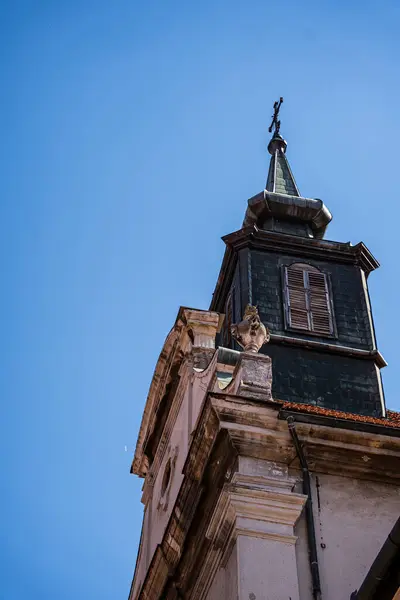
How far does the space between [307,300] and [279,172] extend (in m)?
5.98

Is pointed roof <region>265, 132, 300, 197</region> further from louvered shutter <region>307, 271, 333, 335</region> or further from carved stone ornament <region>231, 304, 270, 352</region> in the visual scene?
carved stone ornament <region>231, 304, 270, 352</region>

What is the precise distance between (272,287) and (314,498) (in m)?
6.52

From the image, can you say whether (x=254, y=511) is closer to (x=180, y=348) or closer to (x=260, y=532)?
(x=260, y=532)

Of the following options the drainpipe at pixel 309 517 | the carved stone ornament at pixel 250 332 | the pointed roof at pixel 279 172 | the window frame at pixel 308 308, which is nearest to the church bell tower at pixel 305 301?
the window frame at pixel 308 308

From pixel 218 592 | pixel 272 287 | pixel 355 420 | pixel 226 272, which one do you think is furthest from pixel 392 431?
pixel 226 272

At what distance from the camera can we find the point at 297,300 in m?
18.6

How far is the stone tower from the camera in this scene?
12094 millimetres

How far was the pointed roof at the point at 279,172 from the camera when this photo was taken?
75.4ft

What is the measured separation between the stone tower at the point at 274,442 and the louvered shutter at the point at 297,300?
1.4 inches

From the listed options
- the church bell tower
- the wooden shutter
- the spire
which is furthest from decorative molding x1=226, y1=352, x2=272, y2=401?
the spire

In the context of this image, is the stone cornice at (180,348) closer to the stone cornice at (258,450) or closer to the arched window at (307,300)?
the arched window at (307,300)

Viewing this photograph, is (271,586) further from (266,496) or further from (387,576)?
(387,576)

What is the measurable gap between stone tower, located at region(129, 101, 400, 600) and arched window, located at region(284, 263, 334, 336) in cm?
3

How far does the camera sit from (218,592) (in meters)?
12.8
